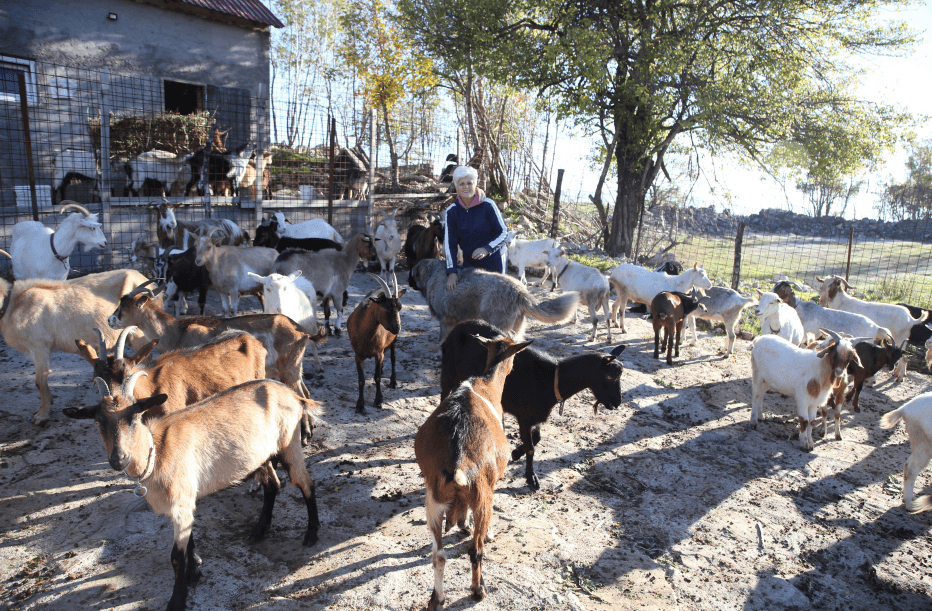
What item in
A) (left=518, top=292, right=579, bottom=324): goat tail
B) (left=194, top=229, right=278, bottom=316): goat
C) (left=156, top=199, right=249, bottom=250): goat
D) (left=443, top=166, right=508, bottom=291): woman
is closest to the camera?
(left=518, top=292, right=579, bottom=324): goat tail

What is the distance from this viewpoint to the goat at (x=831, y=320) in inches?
288

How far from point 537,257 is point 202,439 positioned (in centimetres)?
845

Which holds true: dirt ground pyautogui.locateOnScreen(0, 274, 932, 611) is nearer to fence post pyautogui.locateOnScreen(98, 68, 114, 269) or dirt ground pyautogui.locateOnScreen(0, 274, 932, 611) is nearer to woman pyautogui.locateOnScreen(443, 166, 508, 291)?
woman pyautogui.locateOnScreen(443, 166, 508, 291)

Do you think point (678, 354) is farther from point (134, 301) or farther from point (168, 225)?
point (168, 225)

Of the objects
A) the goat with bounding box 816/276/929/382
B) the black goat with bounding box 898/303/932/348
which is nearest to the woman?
the goat with bounding box 816/276/929/382

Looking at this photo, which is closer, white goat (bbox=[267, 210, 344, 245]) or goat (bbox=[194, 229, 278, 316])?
goat (bbox=[194, 229, 278, 316])

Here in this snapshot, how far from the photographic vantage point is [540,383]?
4.32 metres

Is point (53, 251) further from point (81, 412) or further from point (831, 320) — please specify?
point (831, 320)

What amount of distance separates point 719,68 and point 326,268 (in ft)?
33.2

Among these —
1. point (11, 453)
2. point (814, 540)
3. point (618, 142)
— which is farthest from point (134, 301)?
point (618, 142)

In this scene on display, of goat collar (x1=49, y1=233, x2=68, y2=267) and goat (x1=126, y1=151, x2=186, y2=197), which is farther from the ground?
goat (x1=126, y1=151, x2=186, y2=197)

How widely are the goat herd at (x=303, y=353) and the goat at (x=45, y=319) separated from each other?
1 cm

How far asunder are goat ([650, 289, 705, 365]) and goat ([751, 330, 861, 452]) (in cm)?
153

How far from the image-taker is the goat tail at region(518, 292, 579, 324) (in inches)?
212
